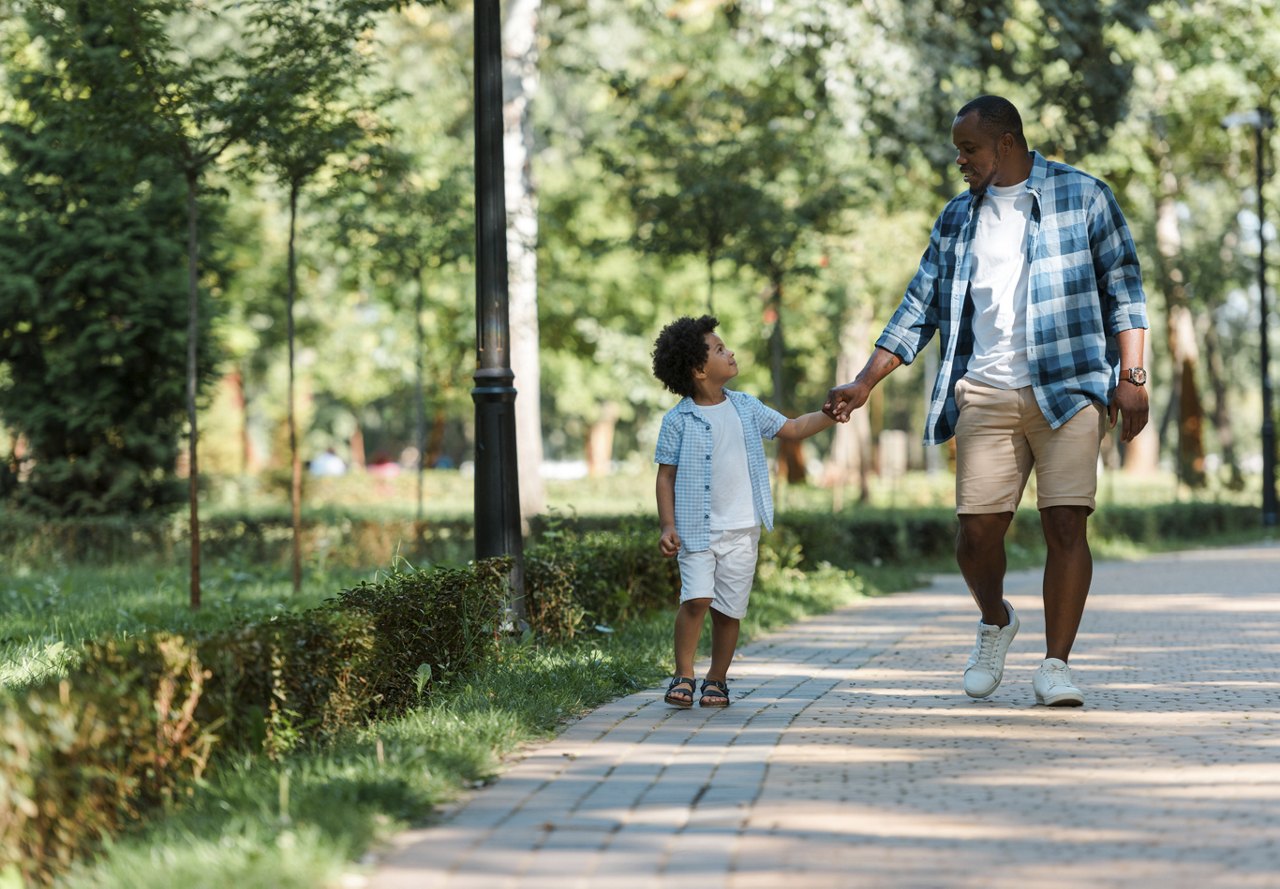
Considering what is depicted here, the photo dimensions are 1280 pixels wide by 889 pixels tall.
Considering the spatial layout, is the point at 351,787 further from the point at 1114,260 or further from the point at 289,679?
the point at 1114,260

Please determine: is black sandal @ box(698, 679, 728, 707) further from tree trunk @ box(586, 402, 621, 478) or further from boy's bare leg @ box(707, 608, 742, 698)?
tree trunk @ box(586, 402, 621, 478)

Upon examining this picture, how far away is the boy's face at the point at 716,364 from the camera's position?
246 inches

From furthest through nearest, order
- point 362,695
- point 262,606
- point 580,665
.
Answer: point 262,606 → point 580,665 → point 362,695

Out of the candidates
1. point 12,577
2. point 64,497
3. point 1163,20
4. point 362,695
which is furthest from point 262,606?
point 1163,20

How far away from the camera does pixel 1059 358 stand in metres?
5.90

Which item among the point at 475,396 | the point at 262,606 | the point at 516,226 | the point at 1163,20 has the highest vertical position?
the point at 1163,20

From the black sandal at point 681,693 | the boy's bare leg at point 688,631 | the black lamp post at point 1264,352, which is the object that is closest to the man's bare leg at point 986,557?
the boy's bare leg at point 688,631

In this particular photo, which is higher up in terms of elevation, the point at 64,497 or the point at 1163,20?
the point at 1163,20

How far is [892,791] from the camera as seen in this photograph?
446 cm

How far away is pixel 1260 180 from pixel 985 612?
21.8m

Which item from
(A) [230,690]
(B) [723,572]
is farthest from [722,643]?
(A) [230,690]

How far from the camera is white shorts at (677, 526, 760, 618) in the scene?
624 cm

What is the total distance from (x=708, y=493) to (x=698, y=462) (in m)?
0.12

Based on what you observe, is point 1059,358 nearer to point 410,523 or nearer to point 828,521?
point 828,521
